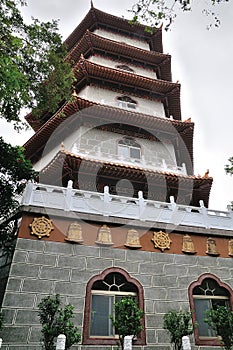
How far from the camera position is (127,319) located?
17.0 feet

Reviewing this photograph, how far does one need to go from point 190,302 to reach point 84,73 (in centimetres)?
1138

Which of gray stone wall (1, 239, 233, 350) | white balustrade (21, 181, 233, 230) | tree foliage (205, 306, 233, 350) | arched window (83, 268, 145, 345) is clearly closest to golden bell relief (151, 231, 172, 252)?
gray stone wall (1, 239, 233, 350)

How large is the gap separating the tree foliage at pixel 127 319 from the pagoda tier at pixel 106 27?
Result: 53.8 feet

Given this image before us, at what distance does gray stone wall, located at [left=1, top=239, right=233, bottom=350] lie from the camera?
19.6 ft

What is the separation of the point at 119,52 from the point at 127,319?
48.9 feet

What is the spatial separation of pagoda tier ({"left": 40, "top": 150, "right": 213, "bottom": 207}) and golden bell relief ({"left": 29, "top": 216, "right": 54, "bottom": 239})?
3.00m

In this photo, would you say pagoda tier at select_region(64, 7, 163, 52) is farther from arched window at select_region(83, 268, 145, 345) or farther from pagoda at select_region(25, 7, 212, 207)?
arched window at select_region(83, 268, 145, 345)

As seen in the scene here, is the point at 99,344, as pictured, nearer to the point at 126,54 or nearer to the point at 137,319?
the point at 137,319

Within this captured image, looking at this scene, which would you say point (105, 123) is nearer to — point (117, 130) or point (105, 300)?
point (117, 130)

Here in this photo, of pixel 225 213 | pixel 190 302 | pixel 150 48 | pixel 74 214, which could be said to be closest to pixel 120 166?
pixel 74 214

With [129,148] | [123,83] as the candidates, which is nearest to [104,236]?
[129,148]

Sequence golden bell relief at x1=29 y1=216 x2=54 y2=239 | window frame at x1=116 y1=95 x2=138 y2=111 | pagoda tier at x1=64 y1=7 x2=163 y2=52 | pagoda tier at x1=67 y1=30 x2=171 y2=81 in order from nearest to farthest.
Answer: golden bell relief at x1=29 y1=216 x2=54 y2=239, window frame at x1=116 y1=95 x2=138 y2=111, pagoda tier at x1=67 y1=30 x2=171 y2=81, pagoda tier at x1=64 y1=7 x2=163 y2=52

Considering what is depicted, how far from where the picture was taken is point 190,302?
24.2 feet

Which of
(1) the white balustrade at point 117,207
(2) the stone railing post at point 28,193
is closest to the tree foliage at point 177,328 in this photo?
(1) the white balustrade at point 117,207
